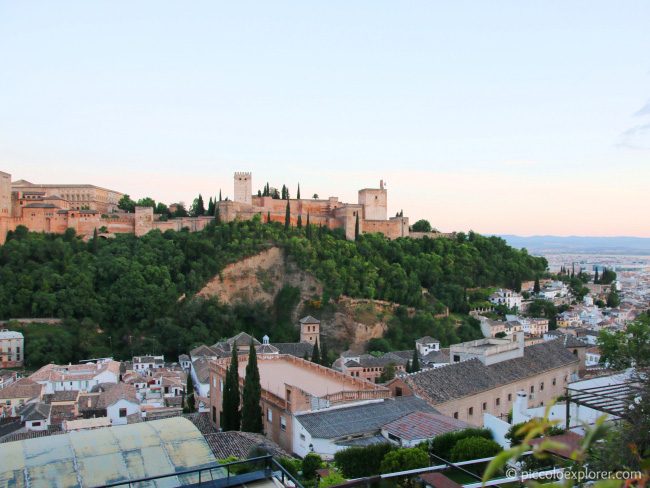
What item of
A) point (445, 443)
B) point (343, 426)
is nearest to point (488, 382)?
point (343, 426)

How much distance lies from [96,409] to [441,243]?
147 feet

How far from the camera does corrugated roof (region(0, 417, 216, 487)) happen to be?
650 cm

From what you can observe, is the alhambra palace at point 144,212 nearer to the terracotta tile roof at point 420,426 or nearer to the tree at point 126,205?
the tree at point 126,205

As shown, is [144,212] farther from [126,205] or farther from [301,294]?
[301,294]

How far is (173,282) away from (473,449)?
42.4m

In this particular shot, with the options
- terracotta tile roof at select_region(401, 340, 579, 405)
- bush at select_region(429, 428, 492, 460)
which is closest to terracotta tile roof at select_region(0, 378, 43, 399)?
terracotta tile roof at select_region(401, 340, 579, 405)

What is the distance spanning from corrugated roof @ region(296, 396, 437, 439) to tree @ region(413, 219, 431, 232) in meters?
55.2

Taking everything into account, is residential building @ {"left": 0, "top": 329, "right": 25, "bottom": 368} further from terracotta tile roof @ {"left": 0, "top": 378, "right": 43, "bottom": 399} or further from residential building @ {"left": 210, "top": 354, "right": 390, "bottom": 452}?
residential building @ {"left": 210, "top": 354, "right": 390, "bottom": 452}

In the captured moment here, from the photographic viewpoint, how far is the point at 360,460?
13.8 m

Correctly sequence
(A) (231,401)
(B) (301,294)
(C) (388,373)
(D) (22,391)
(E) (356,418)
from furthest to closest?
(B) (301,294)
(C) (388,373)
(D) (22,391)
(A) (231,401)
(E) (356,418)

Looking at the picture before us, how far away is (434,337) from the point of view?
5175 centimetres

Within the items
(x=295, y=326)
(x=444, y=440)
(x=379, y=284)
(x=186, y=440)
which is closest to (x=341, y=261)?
(x=379, y=284)

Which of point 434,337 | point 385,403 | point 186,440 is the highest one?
point 186,440

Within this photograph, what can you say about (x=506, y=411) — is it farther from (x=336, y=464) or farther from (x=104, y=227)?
(x=104, y=227)
